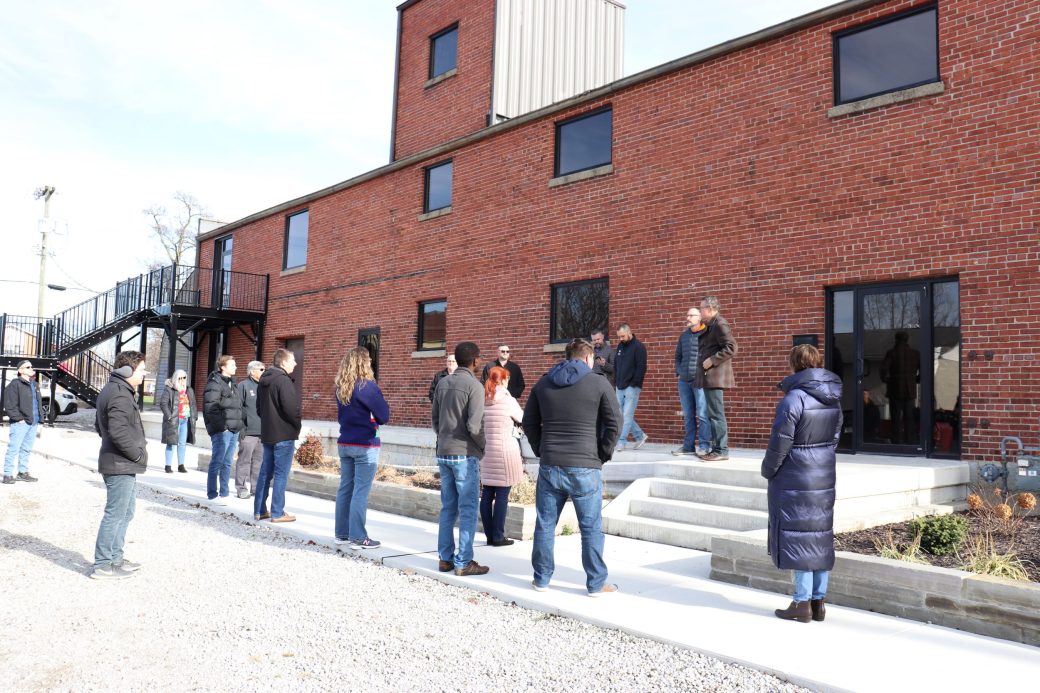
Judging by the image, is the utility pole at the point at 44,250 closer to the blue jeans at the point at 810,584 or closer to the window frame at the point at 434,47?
the window frame at the point at 434,47

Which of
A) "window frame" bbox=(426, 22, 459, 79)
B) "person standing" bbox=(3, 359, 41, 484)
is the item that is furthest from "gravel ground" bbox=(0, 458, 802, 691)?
"window frame" bbox=(426, 22, 459, 79)

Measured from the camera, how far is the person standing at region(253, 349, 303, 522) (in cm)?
815

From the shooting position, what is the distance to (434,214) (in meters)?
16.1

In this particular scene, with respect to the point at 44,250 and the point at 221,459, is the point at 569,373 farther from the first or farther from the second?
the point at 44,250

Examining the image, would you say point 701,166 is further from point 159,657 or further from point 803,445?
point 159,657

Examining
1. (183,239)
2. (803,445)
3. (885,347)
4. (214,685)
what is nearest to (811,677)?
(803,445)

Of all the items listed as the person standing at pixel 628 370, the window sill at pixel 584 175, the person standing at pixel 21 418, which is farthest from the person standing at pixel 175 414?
the person standing at pixel 628 370

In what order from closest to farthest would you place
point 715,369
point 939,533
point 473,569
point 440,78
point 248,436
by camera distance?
point 939,533 → point 473,569 → point 715,369 → point 248,436 → point 440,78

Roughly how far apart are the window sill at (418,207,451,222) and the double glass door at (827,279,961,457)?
834 cm

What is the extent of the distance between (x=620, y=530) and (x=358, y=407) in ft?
9.92

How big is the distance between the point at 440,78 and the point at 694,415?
486 inches

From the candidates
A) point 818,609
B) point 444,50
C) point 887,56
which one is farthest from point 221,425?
point 444,50

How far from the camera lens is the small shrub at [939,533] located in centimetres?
585

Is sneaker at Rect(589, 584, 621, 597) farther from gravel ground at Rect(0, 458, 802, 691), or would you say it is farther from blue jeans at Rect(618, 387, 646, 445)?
blue jeans at Rect(618, 387, 646, 445)
